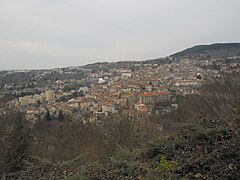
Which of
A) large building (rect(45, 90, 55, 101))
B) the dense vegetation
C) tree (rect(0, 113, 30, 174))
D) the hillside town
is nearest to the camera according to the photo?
the dense vegetation

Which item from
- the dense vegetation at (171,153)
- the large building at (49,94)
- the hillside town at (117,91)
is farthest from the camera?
the large building at (49,94)

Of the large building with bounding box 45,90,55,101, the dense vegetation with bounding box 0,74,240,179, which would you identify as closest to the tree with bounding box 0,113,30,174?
the dense vegetation with bounding box 0,74,240,179

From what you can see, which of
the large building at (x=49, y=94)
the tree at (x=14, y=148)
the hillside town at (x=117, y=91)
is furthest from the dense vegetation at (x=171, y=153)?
the large building at (x=49, y=94)

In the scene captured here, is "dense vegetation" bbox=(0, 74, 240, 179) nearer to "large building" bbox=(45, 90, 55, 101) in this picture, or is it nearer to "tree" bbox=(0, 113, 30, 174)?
"tree" bbox=(0, 113, 30, 174)

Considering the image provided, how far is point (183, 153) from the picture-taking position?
4742 millimetres

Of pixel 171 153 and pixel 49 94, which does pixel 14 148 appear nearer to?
pixel 171 153

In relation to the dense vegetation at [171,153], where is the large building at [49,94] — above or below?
below

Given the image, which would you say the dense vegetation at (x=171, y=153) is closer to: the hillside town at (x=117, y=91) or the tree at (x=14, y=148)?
the tree at (x=14, y=148)

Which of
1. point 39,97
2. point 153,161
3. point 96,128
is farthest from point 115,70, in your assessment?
point 153,161

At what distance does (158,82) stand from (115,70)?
3809 cm

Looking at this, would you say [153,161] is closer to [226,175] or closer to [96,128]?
[226,175]

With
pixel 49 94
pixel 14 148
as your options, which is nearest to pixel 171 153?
pixel 14 148

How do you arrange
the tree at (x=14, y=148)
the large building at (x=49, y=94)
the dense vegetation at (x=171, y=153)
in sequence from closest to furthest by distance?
the dense vegetation at (x=171, y=153)
the tree at (x=14, y=148)
the large building at (x=49, y=94)

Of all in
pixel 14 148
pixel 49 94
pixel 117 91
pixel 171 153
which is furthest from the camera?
pixel 49 94
